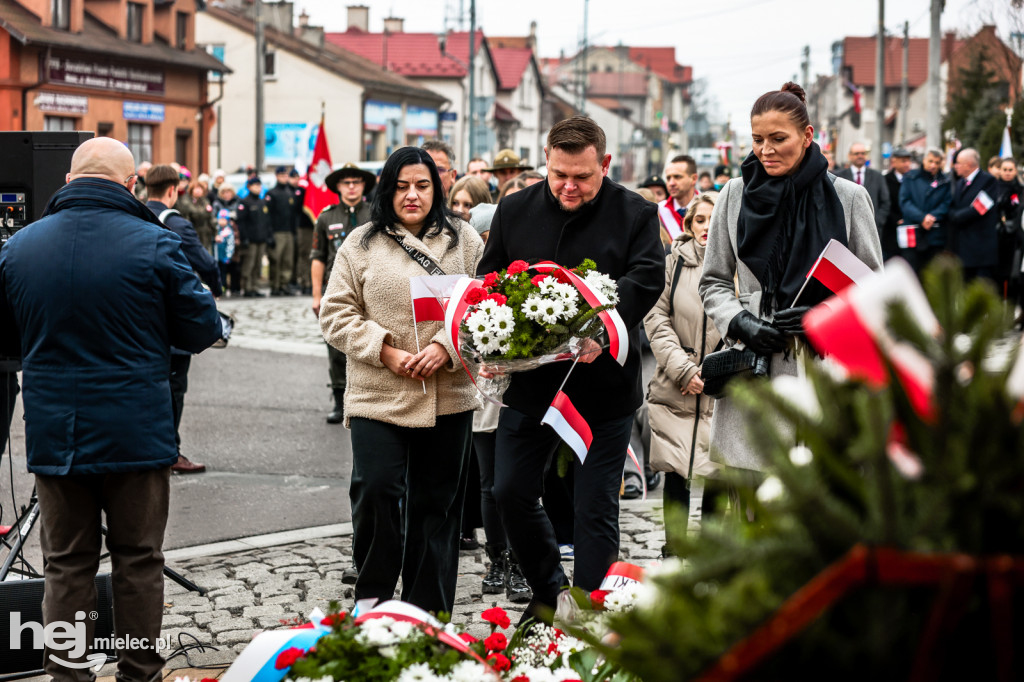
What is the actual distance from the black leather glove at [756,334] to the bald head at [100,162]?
228 centimetres

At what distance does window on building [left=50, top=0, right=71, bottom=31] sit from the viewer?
35438 millimetres

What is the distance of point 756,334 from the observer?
429cm

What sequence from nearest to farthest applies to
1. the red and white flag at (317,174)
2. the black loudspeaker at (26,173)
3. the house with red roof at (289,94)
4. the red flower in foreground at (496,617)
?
the red flower in foreground at (496,617)
the black loudspeaker at (26,173)
the red and white flag at (317,174)
the house with red roof at (289,94)

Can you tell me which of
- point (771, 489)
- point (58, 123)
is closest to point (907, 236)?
point (771, 489)

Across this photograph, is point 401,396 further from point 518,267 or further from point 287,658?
point 287,658

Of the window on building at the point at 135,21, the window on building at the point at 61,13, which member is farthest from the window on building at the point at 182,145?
the window on building at the point at 61,13

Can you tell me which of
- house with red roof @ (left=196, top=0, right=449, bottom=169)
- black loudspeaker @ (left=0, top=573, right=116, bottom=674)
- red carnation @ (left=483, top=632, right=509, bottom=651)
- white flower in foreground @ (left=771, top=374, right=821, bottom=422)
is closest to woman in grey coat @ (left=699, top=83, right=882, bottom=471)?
red carnation @ (left=483, top=632, right=509, bottom=651)

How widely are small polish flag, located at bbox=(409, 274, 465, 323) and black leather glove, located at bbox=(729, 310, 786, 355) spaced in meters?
1.19

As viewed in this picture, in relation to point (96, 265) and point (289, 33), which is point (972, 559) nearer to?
point (96, 265)

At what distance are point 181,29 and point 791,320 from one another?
1637 inches

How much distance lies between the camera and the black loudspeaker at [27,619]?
4.55 meters

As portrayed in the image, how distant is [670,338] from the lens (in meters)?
6.24

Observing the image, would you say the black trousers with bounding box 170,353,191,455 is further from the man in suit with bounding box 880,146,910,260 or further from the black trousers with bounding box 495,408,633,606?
the man in suit with bounding box 880,146,910,260

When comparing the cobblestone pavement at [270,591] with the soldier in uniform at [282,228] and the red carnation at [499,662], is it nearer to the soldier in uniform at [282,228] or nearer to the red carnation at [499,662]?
the red carnation at [499,662]
